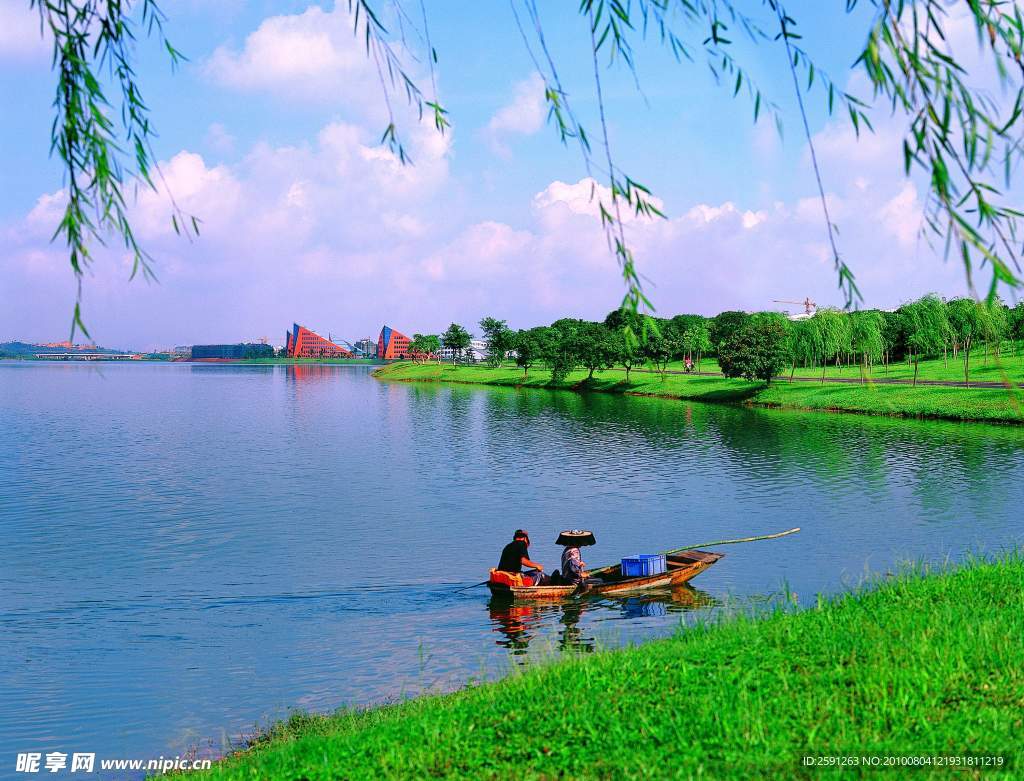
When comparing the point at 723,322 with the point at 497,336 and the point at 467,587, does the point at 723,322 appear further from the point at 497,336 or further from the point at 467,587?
the point at 467,587

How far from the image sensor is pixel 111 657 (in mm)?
15875

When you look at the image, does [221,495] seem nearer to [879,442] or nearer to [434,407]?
[879,442]

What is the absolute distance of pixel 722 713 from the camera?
8.15m

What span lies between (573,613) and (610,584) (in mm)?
1443

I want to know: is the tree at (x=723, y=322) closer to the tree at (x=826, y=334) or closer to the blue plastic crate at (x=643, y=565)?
the tree at (x=826, y=334)

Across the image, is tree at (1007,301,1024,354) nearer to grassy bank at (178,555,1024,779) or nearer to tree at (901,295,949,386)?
tree at (901,295,949,386)

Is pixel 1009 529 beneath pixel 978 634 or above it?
beneath

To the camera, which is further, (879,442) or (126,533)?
(879,442)

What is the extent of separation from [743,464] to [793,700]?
3296cm

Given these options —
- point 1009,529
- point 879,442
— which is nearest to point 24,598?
point 1009,529

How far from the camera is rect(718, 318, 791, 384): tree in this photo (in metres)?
75.0

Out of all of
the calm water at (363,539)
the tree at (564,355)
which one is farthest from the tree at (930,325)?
the tree at (564,355)

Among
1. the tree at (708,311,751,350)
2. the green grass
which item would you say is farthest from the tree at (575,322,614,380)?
the tree at (708,311,751,350)

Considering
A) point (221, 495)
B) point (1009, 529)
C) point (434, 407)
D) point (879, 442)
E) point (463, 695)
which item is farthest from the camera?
point (434, 407)
